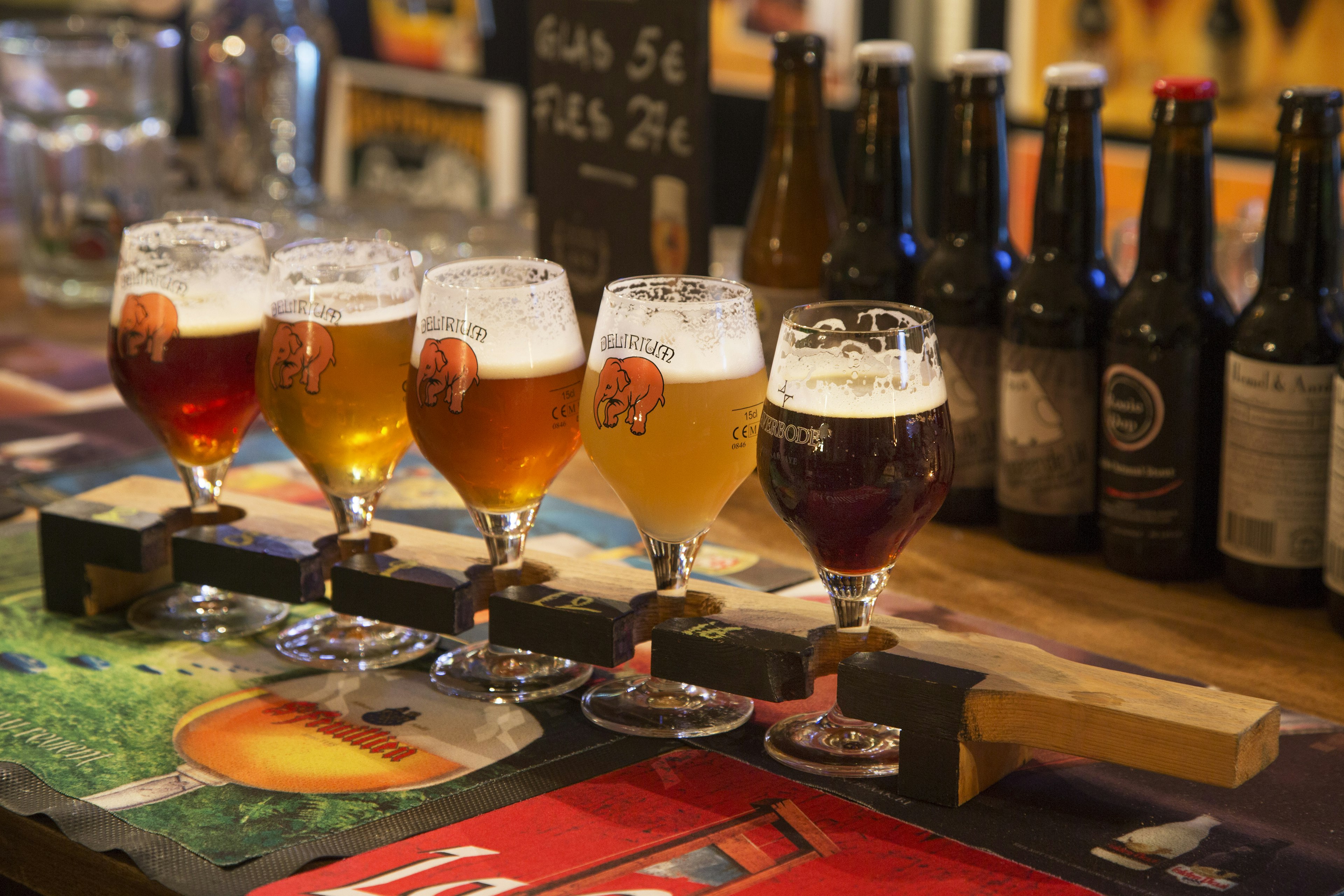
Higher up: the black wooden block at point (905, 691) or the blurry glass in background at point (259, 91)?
the blurry glass in background at point (259, 91)

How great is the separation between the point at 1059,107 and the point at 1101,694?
67 centimetres

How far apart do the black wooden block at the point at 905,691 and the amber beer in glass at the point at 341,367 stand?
43 centimetres

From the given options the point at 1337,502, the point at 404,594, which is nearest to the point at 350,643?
the point at 404,594

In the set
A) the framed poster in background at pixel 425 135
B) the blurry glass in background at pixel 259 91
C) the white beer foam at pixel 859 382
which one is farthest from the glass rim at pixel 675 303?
the framed poster in background at pixel 425 135

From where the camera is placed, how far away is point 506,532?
1237 millimetres

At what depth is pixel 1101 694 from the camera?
0.96m

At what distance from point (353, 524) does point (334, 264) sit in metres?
0.25

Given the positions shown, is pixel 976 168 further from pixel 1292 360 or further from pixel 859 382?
pixel 859 382

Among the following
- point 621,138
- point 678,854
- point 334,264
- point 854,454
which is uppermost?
point 621,138

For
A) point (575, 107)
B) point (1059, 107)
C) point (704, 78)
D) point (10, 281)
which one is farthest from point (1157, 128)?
point (10, 281)

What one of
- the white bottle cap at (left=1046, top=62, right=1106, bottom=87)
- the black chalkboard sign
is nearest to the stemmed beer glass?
the white bottle cap at (left=1046, top=62, right=1106, bottom=87)

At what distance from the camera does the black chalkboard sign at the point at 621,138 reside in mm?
1718

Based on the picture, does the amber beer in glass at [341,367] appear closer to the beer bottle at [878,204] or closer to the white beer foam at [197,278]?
the white beer foam at [197,278]

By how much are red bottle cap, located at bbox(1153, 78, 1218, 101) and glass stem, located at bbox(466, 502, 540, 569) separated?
677 millimetres
